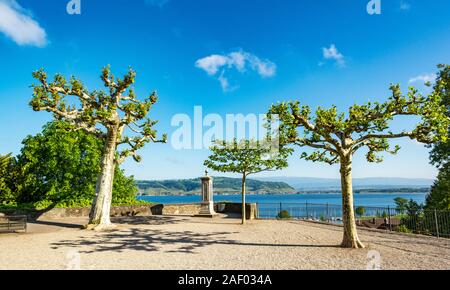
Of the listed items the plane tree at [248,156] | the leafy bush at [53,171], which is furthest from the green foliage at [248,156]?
the leafy bush at [53,171]

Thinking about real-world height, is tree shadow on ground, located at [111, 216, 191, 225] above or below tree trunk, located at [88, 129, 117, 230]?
below

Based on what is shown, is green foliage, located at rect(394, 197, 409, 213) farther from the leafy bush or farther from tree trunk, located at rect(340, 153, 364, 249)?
the leafy bush

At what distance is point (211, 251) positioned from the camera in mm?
10328

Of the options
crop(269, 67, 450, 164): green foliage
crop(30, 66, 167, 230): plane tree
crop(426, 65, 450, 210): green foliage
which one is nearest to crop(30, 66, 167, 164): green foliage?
crop(30, 66, 167, 230): plane tree

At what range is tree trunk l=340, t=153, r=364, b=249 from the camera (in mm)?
10711

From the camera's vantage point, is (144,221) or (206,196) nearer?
(144,221)

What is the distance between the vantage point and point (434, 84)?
24625 mm

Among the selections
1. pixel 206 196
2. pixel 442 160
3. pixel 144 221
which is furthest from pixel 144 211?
pixel 442 160

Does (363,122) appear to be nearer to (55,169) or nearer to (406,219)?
(406,219)

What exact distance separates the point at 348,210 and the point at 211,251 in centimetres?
545

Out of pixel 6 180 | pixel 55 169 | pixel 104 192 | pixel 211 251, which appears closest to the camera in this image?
pixel 211 251

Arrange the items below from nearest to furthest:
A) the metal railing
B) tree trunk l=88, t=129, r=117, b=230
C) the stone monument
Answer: tree trunk l=88, t=129, r=117, b=230 < the metal railing < the stone monument

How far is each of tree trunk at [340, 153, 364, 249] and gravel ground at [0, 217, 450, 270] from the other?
1.80 feet
